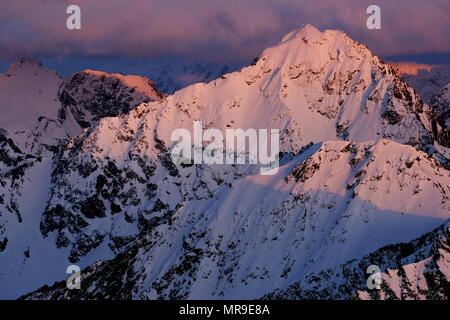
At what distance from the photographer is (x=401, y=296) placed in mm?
197500
